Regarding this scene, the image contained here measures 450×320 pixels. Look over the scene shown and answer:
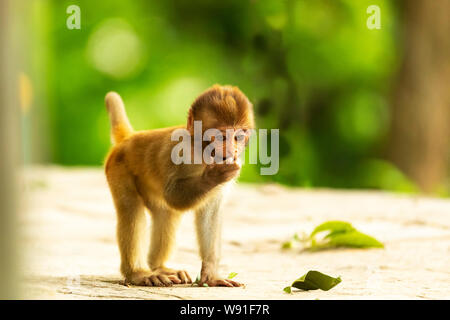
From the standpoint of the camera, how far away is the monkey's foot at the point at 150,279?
3.76 meters

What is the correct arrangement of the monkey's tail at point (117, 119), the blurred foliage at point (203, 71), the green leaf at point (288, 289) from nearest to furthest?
the green leaf at point (288, 289), the monkey's tail at point (117, 119), the blurred foliage at point (203, 71)

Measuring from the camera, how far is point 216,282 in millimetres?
3713

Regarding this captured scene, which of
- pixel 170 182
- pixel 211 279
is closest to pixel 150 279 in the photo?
pixel 211 279

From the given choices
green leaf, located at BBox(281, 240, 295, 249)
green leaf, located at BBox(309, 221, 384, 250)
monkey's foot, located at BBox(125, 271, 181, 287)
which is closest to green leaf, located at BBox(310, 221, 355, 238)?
green leaf, located at BBox(309, 221, 384, 250)

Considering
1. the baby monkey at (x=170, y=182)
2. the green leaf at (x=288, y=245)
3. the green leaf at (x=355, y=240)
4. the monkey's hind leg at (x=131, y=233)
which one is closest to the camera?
the baby monkey at (x=170, y=182)

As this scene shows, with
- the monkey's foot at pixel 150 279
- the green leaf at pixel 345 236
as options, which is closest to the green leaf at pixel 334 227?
the green leaf at pixel 345 236

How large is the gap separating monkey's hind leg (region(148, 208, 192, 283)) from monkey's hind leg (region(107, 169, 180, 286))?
23cm

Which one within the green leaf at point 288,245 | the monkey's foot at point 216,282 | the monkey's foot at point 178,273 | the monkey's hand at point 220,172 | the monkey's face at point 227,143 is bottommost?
the green leaf at point 288,245

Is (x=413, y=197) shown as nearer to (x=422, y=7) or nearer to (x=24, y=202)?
(x=422, y=7)

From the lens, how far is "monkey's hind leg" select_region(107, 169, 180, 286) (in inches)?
150

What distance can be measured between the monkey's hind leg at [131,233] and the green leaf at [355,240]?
4.36ft

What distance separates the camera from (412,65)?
10.4m

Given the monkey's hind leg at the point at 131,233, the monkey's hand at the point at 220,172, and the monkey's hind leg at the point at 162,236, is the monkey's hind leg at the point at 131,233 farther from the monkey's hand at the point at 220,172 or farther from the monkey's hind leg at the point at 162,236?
the monkey's hand at the point at 220,172

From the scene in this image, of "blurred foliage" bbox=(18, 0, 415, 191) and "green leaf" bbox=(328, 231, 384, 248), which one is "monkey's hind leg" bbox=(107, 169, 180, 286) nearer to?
"green leaf" bbox=(328, 231, 384, 248)
